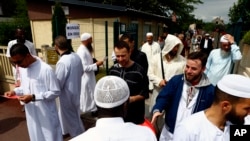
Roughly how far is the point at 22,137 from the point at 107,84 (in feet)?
12.5

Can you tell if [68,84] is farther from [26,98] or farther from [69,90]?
[26,98]

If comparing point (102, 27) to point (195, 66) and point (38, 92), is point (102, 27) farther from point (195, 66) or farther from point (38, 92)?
point (195, 66)

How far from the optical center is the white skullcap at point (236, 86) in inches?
53.8

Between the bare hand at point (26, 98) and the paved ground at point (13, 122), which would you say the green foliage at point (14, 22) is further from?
the bare hand at point (26, 98)

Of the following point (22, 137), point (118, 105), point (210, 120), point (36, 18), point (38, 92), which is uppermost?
point (36, 18)

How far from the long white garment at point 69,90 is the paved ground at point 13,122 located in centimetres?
43

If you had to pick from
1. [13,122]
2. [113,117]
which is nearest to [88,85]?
[13,122]

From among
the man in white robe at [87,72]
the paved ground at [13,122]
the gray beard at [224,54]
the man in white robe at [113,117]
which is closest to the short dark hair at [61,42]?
the man in white robe at [87,72]

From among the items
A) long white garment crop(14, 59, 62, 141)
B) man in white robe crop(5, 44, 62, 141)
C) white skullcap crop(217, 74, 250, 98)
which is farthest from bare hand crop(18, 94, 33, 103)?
white skullcap crop(217, 74, 250, 98)

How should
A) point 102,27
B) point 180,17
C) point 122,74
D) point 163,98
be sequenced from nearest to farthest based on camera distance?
point 163,98 → point 122,74 → point 102,27 → point 180,17

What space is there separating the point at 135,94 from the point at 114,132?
160cm

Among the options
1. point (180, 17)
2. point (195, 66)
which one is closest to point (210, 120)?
point (195, 66)

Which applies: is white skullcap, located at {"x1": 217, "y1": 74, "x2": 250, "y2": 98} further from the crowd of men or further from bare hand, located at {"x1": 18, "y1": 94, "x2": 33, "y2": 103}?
bare hand, located at {"x1": 18, "y1": 94, "x2": 33, "y2": 103}

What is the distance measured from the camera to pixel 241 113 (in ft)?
4.66
